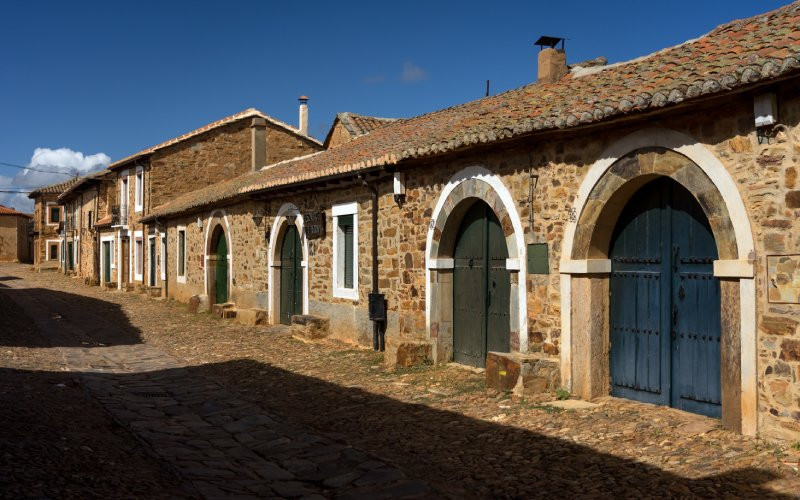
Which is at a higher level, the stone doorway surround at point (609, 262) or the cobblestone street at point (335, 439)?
the stone doorway surround at point (609, 262)

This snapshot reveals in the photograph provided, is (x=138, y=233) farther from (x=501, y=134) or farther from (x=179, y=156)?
(x=501, y=134)

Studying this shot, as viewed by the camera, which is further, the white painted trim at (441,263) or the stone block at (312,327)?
the stone block at (312,327)

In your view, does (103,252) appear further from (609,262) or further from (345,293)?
(609,262)

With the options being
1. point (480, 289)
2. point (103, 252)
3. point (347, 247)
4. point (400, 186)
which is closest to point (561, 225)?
point (480, 289)

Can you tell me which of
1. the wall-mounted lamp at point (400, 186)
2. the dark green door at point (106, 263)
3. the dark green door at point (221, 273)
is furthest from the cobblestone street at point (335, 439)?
the dark green door at point (106, 263)

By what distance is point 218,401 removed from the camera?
782 cm

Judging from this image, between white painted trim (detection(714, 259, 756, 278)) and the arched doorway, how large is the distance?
14569 mm

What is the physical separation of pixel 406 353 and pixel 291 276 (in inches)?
228

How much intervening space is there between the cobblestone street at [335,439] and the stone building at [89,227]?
70.3ft

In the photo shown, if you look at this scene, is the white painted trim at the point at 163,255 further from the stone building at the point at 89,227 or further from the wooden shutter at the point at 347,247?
the wooden shutter at the point at 347,247

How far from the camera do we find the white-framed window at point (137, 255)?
26.2 metres

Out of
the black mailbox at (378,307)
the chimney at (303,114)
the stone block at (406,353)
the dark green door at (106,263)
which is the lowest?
the stone block at (406,353)

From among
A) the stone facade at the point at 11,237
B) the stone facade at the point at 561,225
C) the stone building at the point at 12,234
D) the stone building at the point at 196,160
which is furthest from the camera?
the stone facade at the point at 11,237

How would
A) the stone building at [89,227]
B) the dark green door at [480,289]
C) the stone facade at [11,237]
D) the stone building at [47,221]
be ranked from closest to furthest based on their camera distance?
1. the dark green door at [480,289]
2. the stone building at [89,227]
3. the stone building at [47,221]
4. the stone facade at [11,237]
